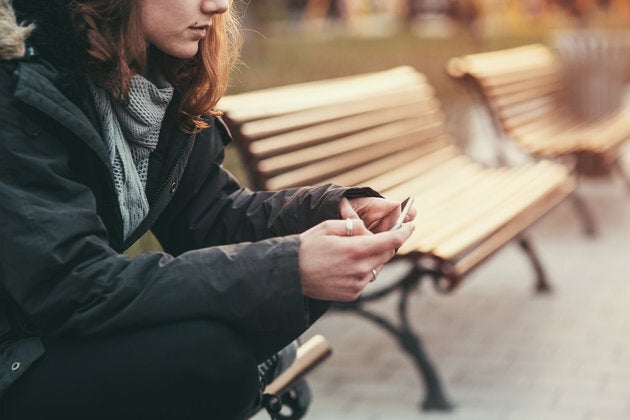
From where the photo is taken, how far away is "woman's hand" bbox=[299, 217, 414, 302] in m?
2.11

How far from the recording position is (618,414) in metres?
3.96

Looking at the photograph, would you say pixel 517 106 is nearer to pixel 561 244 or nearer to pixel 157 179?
pixel 561 244

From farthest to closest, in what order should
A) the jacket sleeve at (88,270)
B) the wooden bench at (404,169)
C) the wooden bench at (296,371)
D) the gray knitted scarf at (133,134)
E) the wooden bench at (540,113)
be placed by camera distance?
1. the wooden bench at (540,113)
2. the wooden bench at (404,169)
3. the wooden bench at (296,371)
4. the gray knitted scarf at (133,134)
5. the jacket sleeve at (88,270)

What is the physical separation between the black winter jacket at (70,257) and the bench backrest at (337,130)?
1.74 m

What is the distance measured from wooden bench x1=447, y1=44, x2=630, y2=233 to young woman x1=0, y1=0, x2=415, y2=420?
4538 mm

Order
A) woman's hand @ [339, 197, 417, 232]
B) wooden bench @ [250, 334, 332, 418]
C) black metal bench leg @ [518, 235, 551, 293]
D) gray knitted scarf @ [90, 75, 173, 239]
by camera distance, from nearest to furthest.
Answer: gray knitted scarf @ [90, 75, 173, 239] → woman's hand @ [339, 197, 417, 232] → wooden bench @ [250, 334, 332, 418] → black metal bench leg @ [518, 235, 551, 293]

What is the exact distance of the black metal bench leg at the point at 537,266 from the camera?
18.6 ft

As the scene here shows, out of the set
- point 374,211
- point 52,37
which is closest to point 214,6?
point 52,37

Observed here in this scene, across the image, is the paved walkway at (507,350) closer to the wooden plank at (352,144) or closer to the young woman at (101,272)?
the wooden plank at (352,144)

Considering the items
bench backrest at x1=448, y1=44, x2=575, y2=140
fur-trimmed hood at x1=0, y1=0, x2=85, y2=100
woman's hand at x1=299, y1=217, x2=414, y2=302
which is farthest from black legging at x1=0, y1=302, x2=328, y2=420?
bench backrest at x1=448, y1=44, x2=575, y2=140

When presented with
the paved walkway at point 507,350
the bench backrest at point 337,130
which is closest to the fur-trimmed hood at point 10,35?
the bench backrest at point 337,130

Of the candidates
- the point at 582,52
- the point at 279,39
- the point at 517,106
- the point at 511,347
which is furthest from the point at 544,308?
the point at 279,39

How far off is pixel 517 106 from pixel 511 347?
274cm

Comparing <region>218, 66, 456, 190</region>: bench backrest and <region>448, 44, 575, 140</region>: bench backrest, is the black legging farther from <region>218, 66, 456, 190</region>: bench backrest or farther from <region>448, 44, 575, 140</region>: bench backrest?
<region>448, 44, 575, 140</region>: bench backrest
